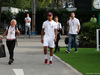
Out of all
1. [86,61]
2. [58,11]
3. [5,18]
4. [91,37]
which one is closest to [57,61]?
[86,61]

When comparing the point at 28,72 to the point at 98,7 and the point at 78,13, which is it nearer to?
the point at 98,7

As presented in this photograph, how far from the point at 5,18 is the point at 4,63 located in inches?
A: 1044

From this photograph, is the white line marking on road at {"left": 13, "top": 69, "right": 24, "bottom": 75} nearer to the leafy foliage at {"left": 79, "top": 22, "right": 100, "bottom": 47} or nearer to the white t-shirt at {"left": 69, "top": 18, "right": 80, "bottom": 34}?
the white t-shirt at {"left": 69, "top": 18, "right": 80, "bottom": 34}

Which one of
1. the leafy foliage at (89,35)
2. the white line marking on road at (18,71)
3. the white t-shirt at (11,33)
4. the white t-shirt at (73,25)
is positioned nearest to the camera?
the white line marking on road at (18,71)

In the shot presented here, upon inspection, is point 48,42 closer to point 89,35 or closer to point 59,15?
point 89,35

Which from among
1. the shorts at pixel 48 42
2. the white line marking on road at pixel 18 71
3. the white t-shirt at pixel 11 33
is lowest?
the white line marking on road at pixel 18 71

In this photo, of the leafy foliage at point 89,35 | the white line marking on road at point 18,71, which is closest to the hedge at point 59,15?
the leafy foliage at point 89,35

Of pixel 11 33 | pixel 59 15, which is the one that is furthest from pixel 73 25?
→ pixel 59 15

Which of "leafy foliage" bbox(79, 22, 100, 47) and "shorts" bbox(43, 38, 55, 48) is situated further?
"leafy foliage" bbox(79, 22, 100, 47)

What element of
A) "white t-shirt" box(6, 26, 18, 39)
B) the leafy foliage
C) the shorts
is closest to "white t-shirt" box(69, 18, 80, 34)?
the leafy foliage

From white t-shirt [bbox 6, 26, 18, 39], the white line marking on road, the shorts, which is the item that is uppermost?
white t-shirt [bbox 6, 26, 18, 39]

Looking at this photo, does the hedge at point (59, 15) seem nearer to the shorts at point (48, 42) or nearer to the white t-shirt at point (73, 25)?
the white t-shirt at point (73, 25)

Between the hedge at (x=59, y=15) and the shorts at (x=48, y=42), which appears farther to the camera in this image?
the hedge at (x=59, y=15)

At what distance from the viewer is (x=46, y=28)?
41.2ft
